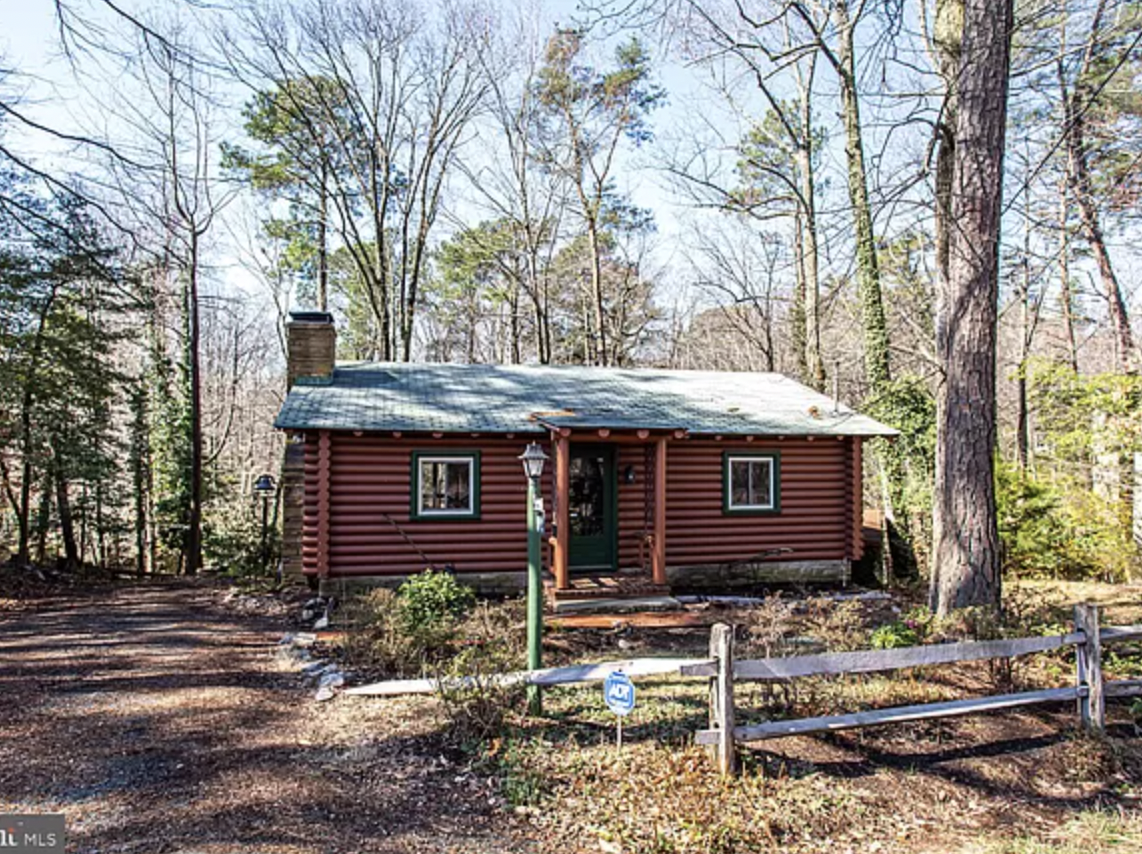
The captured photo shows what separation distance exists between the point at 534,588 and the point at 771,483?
26.2ft

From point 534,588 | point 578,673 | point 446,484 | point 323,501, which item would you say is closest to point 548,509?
point 446,484

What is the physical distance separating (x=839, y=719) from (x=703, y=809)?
1361 millimetres

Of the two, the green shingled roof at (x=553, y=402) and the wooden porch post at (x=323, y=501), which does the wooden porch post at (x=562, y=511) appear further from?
the wooden porch post at (x=323, y=501)

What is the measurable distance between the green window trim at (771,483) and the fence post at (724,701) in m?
7.79

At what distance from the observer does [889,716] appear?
16.4ft

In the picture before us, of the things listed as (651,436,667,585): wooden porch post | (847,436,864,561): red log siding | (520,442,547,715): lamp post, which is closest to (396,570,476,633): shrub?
(520,442,547,715): lamp post

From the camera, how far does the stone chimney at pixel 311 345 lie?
12.5 metres

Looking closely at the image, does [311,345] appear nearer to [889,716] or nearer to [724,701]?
[724,701]

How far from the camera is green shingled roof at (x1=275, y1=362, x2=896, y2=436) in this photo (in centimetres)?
1077

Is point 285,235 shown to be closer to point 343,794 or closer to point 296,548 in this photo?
point 296,548

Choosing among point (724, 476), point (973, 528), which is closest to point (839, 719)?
point (973, 528)

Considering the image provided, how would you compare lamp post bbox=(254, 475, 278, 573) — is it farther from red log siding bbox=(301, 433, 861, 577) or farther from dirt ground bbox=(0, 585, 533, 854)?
dirt ground bbox=(0, 585, 533, 854)

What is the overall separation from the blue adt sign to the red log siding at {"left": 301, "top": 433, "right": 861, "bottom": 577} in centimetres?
680

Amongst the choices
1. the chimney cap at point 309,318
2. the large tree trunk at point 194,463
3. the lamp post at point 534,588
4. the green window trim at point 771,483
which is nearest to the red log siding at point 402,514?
the chimney cap at point 309,318
